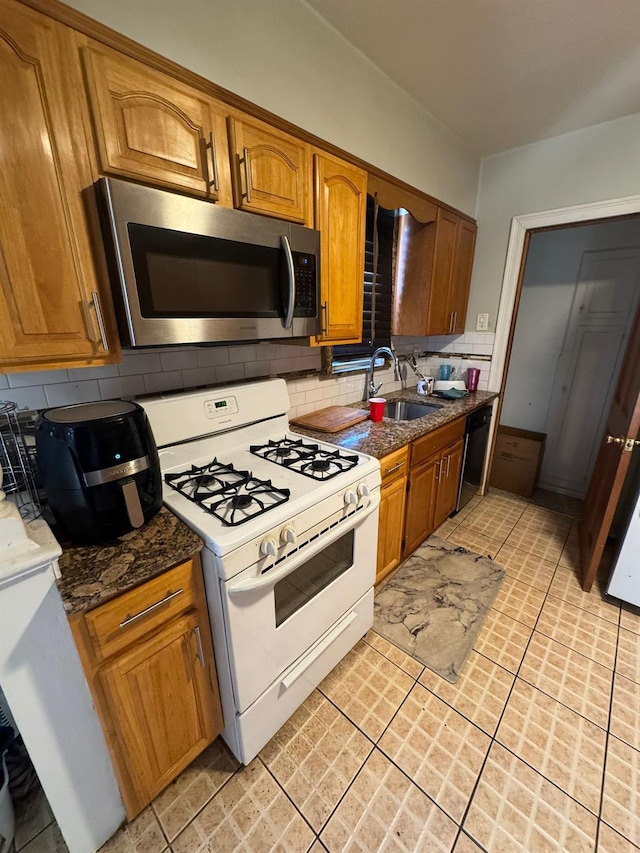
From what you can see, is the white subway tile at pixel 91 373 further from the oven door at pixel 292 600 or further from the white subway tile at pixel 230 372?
the oven door at pixel 292 600

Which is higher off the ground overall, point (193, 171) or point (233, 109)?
point (233, 109)

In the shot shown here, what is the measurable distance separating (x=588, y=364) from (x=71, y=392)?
11.5 ft

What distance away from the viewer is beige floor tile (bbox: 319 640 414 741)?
139cm

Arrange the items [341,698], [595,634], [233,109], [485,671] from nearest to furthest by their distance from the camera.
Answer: [233,109]
[341,698]
[485,671]
[595,634]

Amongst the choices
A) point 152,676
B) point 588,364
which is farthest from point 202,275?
point 588,364

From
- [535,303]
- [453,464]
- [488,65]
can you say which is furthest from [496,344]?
[488,65]

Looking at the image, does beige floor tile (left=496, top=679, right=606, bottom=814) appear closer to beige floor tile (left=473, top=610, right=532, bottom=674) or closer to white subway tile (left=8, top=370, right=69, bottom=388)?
beige floor tile (left=473, top=610, right=532, bottom=674)

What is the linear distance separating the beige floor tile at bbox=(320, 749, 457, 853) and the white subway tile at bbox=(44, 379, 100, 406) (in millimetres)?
1642

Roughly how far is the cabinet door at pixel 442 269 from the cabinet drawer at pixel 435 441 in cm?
73

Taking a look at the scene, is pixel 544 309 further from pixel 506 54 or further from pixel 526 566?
pixel 526 566

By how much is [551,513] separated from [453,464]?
44.0 inches

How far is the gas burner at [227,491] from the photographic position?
1.07 m

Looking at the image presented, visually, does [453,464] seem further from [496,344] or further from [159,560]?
[159,560]

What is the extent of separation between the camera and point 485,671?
5.14 ft
